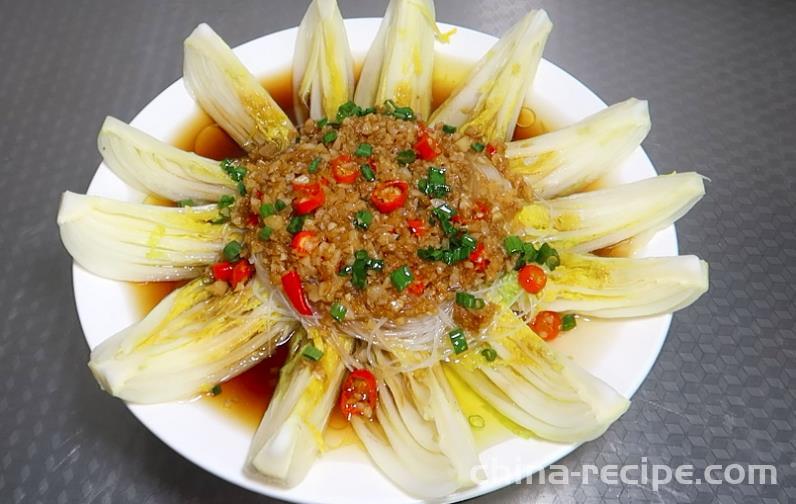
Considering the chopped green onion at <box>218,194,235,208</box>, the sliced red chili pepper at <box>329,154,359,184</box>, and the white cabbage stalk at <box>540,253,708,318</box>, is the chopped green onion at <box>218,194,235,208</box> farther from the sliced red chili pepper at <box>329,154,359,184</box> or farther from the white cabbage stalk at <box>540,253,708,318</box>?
the white cabbage stalk at <box>540,253,708,318</box>

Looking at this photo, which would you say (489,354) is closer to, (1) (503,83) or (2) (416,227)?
(2) (416,227)

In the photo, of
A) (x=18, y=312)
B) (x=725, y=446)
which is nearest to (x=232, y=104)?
(x=18, y=312)

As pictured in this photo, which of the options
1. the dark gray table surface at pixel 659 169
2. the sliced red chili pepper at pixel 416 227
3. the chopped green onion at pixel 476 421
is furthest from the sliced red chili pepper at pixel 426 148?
the dark gray table surface at pixel 659 169

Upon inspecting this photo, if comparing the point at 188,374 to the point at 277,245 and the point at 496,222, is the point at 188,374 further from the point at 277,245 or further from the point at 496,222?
the point at 496,222

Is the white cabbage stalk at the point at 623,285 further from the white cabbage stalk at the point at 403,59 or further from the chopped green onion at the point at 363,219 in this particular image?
the white cabbage stalk at the point at 403,59

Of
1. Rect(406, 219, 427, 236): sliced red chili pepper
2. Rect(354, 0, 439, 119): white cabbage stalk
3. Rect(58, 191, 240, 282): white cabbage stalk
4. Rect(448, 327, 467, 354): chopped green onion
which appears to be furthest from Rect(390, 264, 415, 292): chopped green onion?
Rect(354, 0, 439, 119): white cabbage stalk

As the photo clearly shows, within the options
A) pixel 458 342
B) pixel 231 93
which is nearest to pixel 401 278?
pixel 458 342
